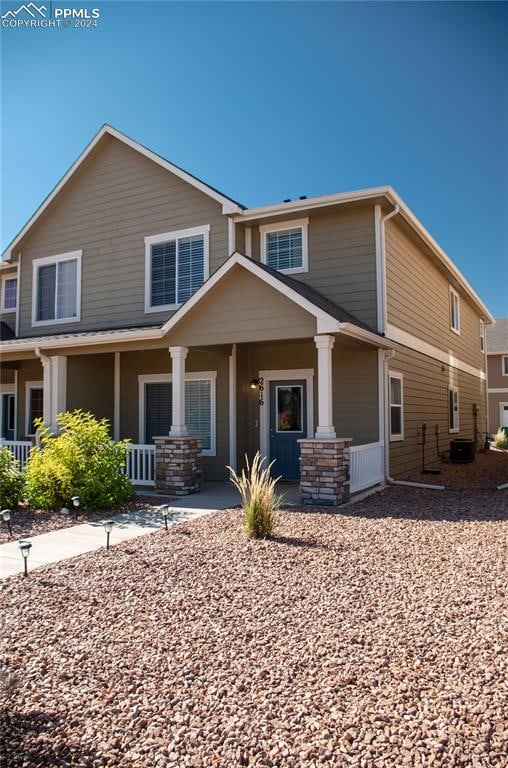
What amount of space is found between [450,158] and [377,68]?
15.7ft

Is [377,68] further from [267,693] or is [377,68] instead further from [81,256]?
[267,693]

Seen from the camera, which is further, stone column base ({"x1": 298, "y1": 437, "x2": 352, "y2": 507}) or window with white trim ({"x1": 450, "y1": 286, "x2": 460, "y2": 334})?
window with white trim ({"x1": 450, "y1": 286, "x2": 460, "y2": 334})

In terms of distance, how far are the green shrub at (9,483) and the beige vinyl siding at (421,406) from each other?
278 inches

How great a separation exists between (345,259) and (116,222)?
5.86 meters

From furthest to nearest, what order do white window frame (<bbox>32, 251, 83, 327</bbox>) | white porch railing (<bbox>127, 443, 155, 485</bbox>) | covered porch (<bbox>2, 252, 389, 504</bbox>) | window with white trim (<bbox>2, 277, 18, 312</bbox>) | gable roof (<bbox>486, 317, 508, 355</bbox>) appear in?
1. gable roof (<bbox>486, 317, 508, 355</bbox>)
2. window with white trim (<bbox>2, 277, 18, 312</bbox>)
3. white window frame (<bbox>32, 251, 83, 327</bbox>)
4. white porch railing (<bbox>127, 443, 155, 485</bbox>)
5. covered porch (<bbox>2, 252, 389, 504</bbox>)

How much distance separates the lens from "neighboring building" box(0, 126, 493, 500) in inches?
375

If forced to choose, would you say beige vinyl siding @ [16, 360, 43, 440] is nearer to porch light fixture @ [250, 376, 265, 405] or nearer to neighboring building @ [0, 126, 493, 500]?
neighboring building @ [0, 126, 493, 500]

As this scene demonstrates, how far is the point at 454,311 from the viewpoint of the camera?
17.5 meters

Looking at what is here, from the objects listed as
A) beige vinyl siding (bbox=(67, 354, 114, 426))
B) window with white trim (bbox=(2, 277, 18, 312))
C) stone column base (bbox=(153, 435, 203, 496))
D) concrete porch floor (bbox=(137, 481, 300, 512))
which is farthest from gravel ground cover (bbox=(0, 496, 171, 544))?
window with white trim (bbox=(2, 277, 18, 312))

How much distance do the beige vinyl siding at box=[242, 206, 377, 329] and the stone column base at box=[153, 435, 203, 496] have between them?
4.06 m

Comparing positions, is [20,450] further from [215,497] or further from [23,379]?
[215,497]

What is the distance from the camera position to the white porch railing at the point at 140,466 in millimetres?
10570

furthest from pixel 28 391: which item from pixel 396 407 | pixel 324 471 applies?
pixel 396 407

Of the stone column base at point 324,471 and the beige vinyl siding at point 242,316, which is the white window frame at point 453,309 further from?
the stone column base at point 324,471
